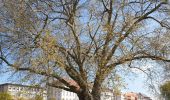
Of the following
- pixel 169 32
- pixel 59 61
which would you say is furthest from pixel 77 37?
pixel 169 32

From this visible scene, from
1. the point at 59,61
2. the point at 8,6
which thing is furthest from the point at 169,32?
the point at 8,6

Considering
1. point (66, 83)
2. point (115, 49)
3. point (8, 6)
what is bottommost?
point (66, 83)

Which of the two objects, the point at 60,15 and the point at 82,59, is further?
the point at 60,15

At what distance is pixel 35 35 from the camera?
82.8ft

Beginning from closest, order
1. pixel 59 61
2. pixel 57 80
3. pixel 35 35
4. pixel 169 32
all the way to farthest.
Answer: pixel 59 61
pixel 35 35
pixel 57 80
pixel 169 32

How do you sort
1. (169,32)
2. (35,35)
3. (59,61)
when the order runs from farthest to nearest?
(169,32), (35,35), (59,61)

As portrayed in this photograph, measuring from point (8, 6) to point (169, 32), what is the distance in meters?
11.4

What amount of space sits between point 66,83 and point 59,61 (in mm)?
4327

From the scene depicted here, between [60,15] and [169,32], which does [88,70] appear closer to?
[60,15]

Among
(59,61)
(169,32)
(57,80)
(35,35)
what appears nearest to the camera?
(59,61)

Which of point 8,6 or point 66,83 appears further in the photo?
point 66,83

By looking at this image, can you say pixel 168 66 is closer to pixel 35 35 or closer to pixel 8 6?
pixel 35 35

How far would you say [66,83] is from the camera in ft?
90.0

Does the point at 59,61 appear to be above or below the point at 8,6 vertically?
below
